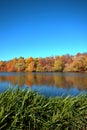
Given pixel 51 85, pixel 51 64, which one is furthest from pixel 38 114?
pixel 51 64

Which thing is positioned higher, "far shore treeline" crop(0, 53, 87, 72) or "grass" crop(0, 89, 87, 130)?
"far shore treeline" crop(0, 53, 87, 72)

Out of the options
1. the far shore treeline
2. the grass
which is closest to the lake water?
the grass

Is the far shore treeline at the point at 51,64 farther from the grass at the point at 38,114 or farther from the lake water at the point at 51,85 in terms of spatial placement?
the grass at the point at 38,114

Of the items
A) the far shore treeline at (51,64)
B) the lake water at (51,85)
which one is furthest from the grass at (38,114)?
the far shore treeline at (51,64)

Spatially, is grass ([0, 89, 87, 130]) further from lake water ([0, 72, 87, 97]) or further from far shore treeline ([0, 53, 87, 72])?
far shore treeline ([0, 53, 87, 72])

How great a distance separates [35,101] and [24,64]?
330ft

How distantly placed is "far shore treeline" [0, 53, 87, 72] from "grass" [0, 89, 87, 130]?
77996 millimetres

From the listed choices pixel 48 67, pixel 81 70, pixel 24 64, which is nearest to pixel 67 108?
pixel 81 70

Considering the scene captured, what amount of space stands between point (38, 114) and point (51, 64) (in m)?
93.8

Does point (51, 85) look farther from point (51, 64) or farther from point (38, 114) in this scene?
point (51, 64)

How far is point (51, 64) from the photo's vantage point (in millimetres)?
100062

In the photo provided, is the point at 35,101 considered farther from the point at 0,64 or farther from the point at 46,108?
the point at 0,64

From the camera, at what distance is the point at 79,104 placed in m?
7.63

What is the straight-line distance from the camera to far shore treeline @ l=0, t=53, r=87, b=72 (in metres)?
86.4
